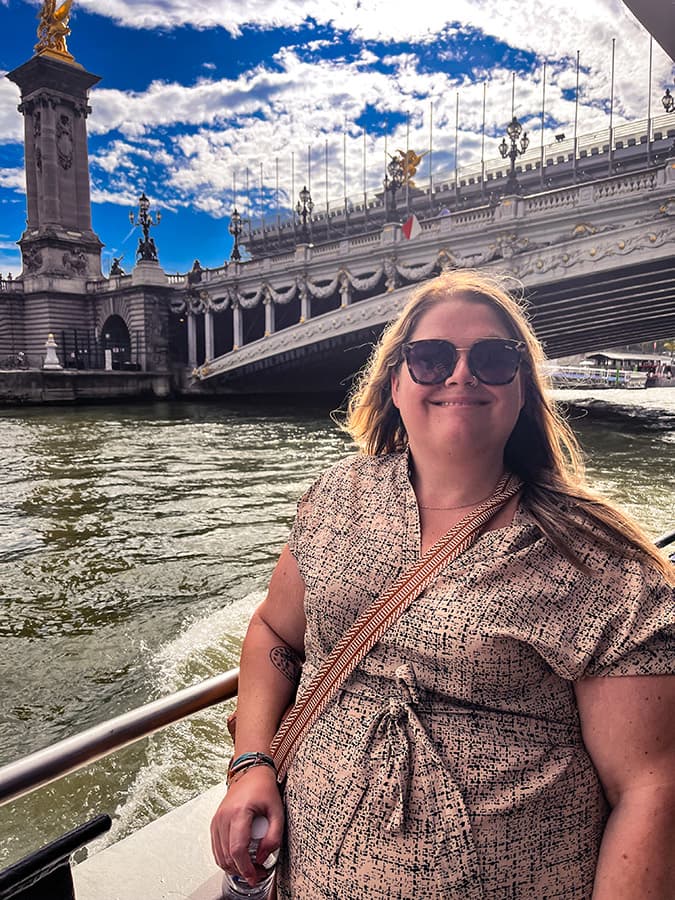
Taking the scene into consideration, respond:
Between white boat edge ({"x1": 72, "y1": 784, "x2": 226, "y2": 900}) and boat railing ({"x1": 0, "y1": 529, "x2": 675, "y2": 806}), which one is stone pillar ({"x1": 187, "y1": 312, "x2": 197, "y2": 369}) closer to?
white boat edge ({"x1": 72, "y1": 784, "x2": 226, "y2": 900})

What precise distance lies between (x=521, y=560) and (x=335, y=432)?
1626cm

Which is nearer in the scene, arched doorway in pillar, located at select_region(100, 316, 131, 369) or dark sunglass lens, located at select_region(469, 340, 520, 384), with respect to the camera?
dark sunglass lens, located at select_region(469, 340, 520, 384)

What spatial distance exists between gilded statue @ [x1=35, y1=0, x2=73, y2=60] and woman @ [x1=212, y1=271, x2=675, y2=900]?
39.5 meters

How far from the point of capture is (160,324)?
3150 centimetres

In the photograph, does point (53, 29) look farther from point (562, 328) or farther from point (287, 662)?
point (287, 662)

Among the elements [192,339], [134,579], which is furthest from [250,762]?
[192,339]

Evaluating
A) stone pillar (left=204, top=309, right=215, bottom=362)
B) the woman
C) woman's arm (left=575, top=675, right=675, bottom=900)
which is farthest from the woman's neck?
stone pillar (left=204, top=309, right=215, bottom=362)

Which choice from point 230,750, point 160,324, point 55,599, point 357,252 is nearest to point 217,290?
point 160,324

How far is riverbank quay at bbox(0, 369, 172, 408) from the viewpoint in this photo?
22002 mm

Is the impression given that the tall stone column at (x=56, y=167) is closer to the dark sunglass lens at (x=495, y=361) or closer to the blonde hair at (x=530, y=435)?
the blonde hair at (x=530, y=435)

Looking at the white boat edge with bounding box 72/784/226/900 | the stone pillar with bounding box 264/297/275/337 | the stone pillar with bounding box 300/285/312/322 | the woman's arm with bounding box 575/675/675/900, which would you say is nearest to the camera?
the woman's arm with bounding box 575/675/675/900

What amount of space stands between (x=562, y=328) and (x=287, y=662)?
84.8 ft

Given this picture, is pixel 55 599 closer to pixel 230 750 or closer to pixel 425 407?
pixel 230 750

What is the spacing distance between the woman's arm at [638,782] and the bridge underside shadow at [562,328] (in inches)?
520
